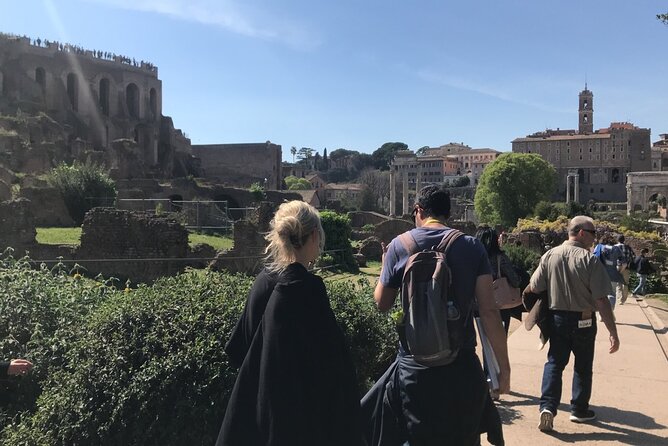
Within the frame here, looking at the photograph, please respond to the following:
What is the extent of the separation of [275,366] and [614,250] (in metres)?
9.15

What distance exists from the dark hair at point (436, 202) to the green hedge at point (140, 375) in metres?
1.64

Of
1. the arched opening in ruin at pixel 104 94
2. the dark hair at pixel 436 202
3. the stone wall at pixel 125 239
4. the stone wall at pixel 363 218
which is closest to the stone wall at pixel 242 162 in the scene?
the arched opening in ruin at pixel 104 94

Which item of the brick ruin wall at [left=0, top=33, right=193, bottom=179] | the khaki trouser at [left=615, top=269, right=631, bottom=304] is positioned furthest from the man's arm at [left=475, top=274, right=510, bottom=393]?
the brick ruin wall at [left=0, top=33, right=193, bottom=179]

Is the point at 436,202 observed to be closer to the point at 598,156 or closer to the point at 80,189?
the point at 80,189

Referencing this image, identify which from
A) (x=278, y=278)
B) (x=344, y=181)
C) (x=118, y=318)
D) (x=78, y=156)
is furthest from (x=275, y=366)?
(x=344, y=181)

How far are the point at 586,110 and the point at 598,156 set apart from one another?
2433 centimetres

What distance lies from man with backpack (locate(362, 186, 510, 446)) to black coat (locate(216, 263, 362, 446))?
19.4 inches

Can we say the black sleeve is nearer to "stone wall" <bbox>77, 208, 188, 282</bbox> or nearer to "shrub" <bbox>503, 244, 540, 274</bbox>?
"stone wall" <bbox>77, 208, 188, 282</bbox>

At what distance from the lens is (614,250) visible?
406 inches

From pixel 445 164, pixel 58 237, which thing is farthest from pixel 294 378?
pixel 445 164

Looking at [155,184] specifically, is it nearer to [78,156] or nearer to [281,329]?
[78,156]

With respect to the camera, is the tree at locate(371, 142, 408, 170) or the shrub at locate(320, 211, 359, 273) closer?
the shrub at locate(320, 211, 359, 273)

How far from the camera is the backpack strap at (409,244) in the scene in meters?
3.41

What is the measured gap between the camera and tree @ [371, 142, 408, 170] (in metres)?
158
